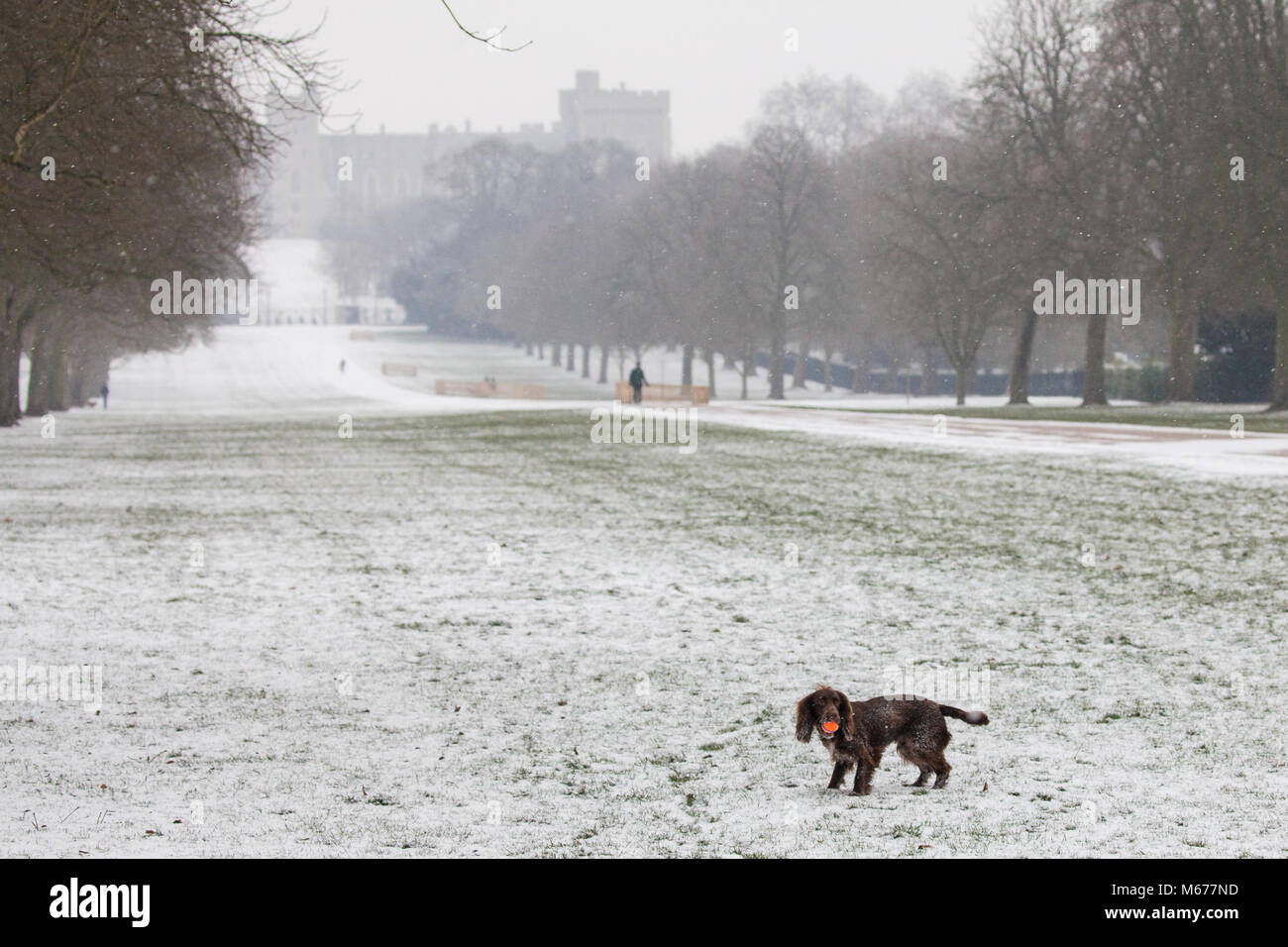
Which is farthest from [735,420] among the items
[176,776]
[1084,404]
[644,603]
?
[176,776]

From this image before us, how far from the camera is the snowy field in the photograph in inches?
266

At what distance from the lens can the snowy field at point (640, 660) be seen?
6.75m

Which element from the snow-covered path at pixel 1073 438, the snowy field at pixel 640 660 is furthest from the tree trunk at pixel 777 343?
the snowy field at pixel 640 660

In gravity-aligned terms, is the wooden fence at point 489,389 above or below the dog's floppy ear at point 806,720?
above

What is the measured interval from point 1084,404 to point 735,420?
14.8 meters

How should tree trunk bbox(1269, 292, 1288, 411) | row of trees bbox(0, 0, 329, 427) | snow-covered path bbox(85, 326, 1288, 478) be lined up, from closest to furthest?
row of trees bbox(0, 0, 329, 427) < snow-covered path bbox(85, 326, 1288, 478) < tree trunk bbox(1269, 292, 1288, 411)

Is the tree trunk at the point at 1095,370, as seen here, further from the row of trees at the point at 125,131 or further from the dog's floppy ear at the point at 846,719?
the dog's floppy ear at the point at 846,719

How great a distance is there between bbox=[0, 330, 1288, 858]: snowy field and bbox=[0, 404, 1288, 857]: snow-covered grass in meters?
0.04

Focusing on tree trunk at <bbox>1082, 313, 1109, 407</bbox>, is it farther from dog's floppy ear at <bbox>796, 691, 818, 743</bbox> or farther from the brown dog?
dog's floppy ear at <bbox>796, 691, 818, 743</bbox>

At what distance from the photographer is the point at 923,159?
5762 cm

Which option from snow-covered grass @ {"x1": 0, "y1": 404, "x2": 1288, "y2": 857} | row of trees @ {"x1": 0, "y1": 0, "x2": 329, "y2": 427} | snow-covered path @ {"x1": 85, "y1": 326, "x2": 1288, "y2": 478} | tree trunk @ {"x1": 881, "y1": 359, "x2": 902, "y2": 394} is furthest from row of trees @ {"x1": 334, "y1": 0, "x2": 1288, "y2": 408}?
row of trees @ {"x1": 0, "y1": 0, "x2": 329, "y2": 427}

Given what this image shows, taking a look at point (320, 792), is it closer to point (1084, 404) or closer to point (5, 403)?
point (5, 403)

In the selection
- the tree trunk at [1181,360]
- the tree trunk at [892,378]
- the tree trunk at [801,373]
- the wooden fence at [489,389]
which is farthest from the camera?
the tree trunk at [801,373]

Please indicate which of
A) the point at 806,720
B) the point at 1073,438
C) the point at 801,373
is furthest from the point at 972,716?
the point at 801,373
